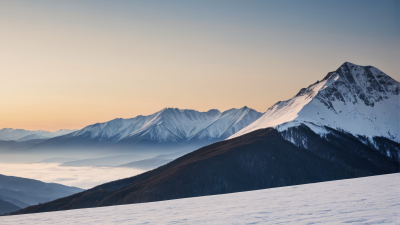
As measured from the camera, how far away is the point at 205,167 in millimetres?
197875

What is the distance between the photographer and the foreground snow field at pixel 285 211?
21281 millimetres

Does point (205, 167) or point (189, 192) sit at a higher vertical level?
point (205, 167)

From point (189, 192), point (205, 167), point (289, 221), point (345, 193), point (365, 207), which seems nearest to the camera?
point (289, 221)

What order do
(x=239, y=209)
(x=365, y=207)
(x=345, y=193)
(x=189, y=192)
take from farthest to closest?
1. (x=189, y=192)
2. (x=345, y=193)
3. (x=239, y=209)
4. (x=365, y=207)

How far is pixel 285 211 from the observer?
2420cm

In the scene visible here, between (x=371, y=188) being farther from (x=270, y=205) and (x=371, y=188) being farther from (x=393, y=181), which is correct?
(x=270, y=205)

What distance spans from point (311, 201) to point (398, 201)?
641cm

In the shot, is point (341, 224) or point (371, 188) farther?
point (371, 188)

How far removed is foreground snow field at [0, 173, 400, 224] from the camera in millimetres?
21281

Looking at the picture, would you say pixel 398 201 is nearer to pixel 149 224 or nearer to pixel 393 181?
pixel 393 181

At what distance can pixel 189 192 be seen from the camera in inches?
7146

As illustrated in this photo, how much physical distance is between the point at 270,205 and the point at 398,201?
9.61 metres

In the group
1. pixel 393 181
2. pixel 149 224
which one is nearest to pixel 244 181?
pixel 393 181

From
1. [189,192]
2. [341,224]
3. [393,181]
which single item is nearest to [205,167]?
[189,192]
